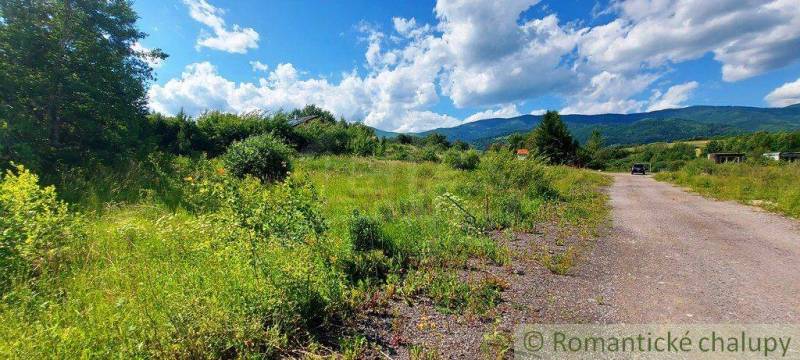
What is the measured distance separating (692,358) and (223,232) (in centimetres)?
369

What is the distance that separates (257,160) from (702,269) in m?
10.6

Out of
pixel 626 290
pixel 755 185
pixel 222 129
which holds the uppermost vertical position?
pixel 222 129

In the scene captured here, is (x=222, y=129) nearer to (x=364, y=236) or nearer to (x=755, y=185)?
(x=364, y=236)

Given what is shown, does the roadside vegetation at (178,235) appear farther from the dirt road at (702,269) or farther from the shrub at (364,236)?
the dirt road at (702,269)

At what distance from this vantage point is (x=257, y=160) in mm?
10430

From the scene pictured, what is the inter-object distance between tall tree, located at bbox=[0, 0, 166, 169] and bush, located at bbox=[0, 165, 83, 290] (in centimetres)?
584

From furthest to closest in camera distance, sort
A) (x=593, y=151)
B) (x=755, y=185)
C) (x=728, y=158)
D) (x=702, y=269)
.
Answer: (x=593, y=151) → (x=728, y=158) → (x=755, y=185) → (x=702, y=269)

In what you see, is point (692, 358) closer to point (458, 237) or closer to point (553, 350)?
point (553, 350)

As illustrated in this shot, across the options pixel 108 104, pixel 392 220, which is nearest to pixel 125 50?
pixel 108 104

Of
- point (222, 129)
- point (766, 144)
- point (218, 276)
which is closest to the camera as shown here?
point (218, 276)

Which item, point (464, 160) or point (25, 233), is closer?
point (25, 233)

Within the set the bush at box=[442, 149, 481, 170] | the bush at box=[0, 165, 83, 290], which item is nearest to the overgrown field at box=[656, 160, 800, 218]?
the bush at box=[442, 149, 481, 170]

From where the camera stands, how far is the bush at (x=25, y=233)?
2.80 metres

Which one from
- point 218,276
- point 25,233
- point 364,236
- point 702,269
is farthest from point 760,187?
point 25,233
